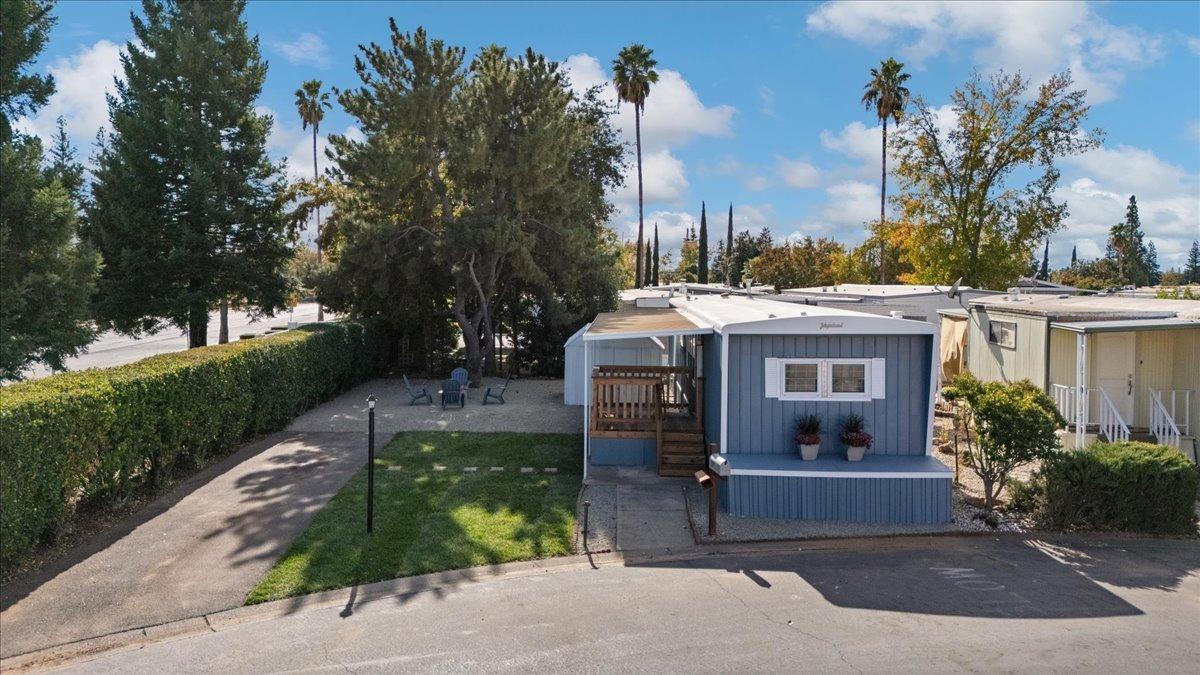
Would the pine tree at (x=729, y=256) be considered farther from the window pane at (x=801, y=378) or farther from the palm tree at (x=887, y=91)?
the window pane at (x=801, y=378)

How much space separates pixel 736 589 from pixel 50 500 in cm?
720

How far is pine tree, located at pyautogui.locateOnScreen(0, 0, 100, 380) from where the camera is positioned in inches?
564

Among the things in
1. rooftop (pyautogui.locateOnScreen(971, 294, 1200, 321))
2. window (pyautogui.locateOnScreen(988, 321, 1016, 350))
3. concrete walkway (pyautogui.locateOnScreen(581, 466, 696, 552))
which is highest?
rooftop (pyautogui.locateOnScreen(971, 294, 1200, 321))

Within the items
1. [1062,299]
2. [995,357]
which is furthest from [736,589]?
[1062,299]

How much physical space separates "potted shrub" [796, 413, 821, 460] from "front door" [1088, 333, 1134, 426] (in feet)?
20.4

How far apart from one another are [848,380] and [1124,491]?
3414 millimetres

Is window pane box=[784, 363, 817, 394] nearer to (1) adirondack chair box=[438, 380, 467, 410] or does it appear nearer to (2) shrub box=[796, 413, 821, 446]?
(2) shrub box=[796, 413, 821, 446]

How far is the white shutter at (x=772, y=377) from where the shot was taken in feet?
32.5

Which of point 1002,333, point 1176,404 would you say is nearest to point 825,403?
point 1176,404

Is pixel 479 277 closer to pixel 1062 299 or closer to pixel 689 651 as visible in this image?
pixel 1062 299

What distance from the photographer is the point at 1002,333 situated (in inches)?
597

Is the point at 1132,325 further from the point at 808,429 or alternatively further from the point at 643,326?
the point at 643,326

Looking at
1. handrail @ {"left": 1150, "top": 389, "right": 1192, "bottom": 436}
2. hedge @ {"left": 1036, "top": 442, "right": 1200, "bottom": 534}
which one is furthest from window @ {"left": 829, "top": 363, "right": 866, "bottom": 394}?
handrail @ {"left": 1150, "top": 389, "right": 1192, "bottom": 436}

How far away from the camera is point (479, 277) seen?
21281mm
